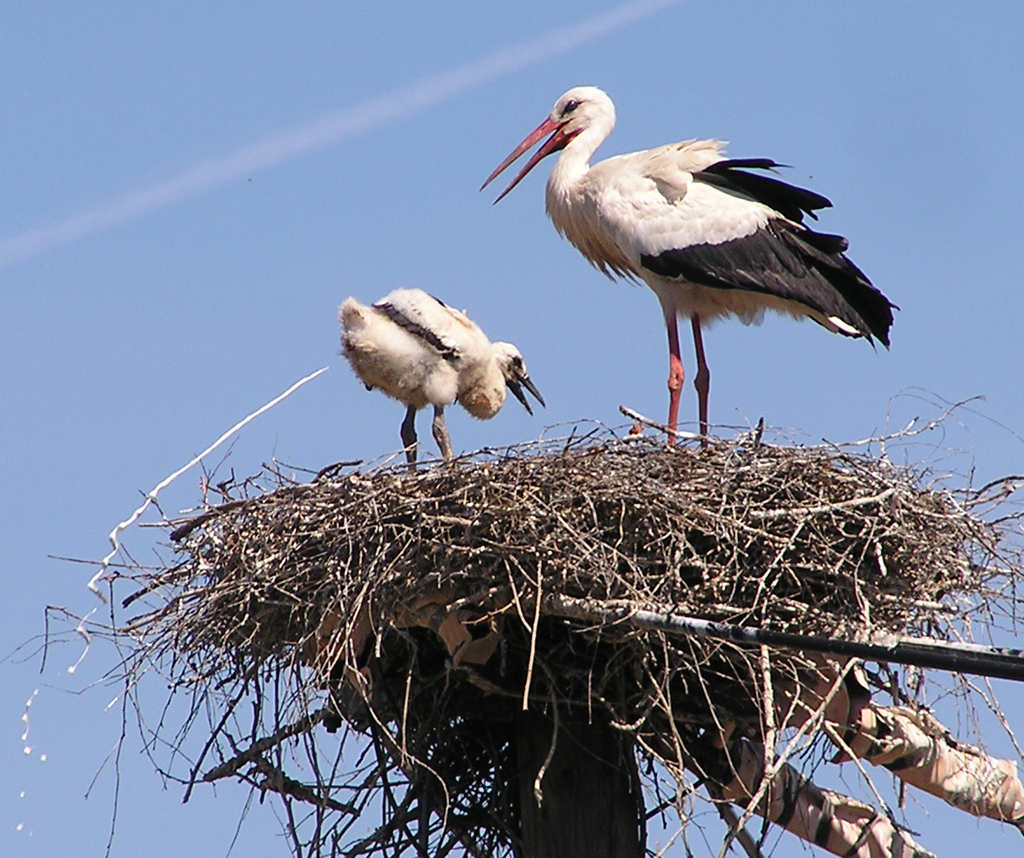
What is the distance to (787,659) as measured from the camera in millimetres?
6203

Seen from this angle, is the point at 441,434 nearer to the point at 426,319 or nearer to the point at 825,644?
the point at 426,319

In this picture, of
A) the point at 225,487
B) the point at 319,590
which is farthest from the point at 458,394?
the point at 319,590

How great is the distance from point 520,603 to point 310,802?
124cm

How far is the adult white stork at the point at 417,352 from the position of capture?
347 inches

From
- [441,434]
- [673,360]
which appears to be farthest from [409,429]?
[673,360]

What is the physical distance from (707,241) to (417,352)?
4.74 ft

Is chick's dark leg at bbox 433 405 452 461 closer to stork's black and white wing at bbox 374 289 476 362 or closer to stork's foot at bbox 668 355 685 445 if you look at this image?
stork's black and white wing at bbox 374 289 476 362

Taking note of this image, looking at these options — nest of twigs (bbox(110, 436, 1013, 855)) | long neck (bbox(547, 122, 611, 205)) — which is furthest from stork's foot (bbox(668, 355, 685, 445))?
nest of twigs (bbox(110, 436, 1013, 855))

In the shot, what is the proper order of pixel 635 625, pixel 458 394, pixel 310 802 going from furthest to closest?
1. pixel 458 394
2. pixel 310 802
3. pixel 635 625

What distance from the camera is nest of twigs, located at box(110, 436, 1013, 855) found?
6.08m

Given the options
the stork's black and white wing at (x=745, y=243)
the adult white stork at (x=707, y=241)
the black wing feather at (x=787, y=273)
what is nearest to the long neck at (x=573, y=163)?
the adult white stork at (x=707, y=241)

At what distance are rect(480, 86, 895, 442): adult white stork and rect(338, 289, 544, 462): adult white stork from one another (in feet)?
2.35

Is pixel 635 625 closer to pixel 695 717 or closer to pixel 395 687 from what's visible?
pixel 695 717

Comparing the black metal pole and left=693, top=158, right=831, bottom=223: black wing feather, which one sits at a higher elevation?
left=693, top=158, right=831, bottom=223: black wing feather
